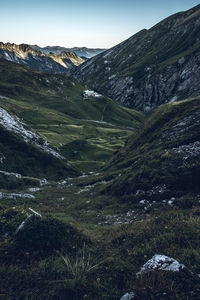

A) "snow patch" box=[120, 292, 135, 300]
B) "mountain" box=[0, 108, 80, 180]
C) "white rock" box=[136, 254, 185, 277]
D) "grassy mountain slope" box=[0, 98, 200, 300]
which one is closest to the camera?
"snow patch" box=[120, 292, 135, 300]

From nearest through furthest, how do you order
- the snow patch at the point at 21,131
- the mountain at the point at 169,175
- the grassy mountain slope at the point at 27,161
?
the mountain at the point at 169,175, the grassy mountain slope at the point at 27,161, the snow patch at the point at 21,131

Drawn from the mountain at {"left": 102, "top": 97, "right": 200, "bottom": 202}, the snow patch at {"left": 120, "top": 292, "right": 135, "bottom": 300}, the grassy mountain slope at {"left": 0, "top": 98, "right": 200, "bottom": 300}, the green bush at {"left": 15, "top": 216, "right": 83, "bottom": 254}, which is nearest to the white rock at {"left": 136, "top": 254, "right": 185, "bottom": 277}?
the grassy mountain slope at {"left": 0, "top": 98, "right": 200, "bottom": 300}

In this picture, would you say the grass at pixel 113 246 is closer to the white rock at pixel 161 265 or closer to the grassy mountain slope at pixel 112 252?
the grassy mountain slope at pixel 112 252

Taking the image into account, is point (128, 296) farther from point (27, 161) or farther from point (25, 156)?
point (25, 156)

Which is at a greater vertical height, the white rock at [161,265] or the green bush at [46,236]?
the white rock at [161,265]

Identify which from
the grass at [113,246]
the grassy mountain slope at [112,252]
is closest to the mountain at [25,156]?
the grass at [113,246]

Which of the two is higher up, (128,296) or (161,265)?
(161,265)

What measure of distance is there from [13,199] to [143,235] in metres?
20.9

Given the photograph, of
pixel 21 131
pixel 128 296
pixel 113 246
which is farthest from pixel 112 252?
pixel 21 131

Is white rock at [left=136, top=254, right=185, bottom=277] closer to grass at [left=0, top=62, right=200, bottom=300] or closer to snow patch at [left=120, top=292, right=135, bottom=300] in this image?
grass at [left=0, top=62, right=200, bottom=300]

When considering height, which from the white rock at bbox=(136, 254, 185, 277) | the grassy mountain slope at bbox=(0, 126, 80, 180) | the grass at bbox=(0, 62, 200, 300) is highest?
the white rock at bbox=(136, 254, 185, 277)

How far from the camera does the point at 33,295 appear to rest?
8.99 metres

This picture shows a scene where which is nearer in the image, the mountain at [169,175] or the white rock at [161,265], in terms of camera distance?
the white rock at [161,265]

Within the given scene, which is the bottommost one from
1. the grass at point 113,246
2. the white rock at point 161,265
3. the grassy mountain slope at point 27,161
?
the grassy mountain slope at point 27,161
